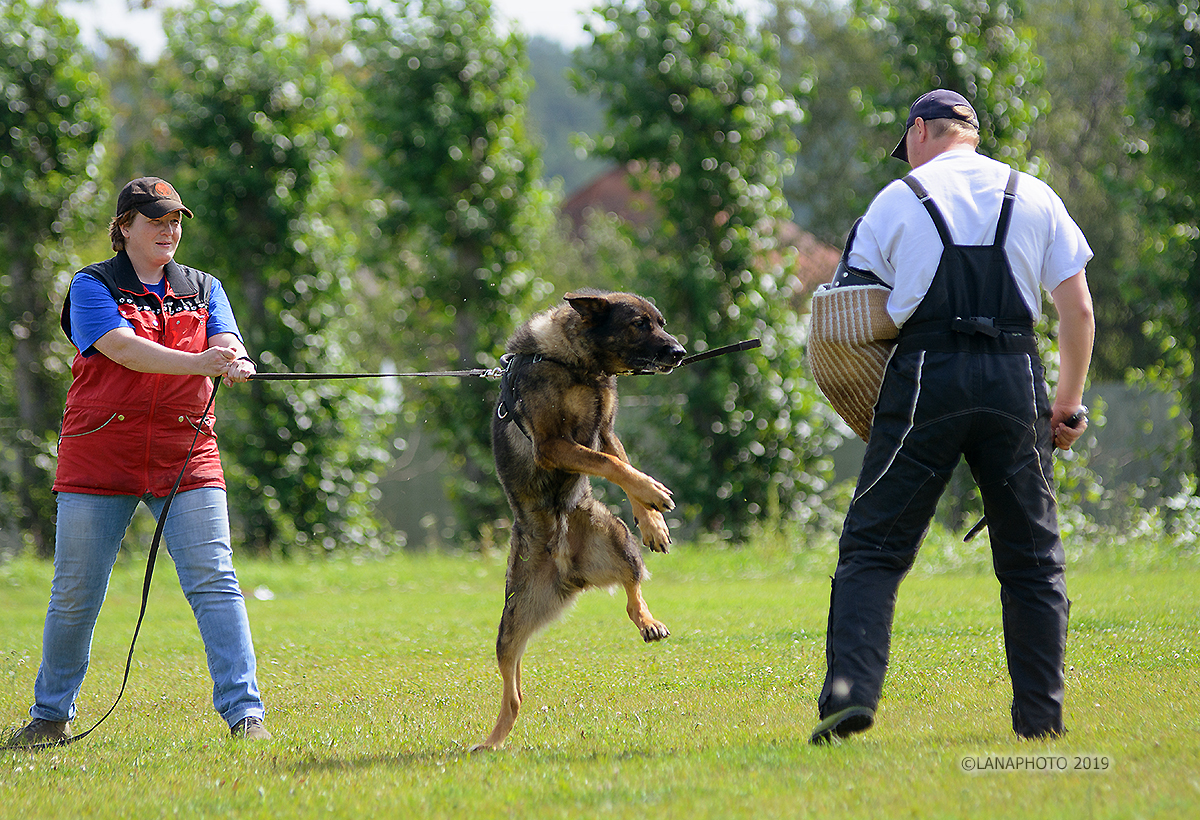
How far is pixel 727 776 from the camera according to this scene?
345cm

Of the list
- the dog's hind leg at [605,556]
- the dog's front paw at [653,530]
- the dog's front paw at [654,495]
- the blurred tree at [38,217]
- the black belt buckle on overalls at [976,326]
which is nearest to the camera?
the black belt buckle on overalls at [976,326]

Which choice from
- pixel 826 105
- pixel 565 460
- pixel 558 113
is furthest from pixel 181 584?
pixel 558 113

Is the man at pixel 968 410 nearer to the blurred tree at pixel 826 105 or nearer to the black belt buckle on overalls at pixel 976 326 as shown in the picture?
the black belt buckle on overalls at pixel 976 326

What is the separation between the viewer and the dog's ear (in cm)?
499

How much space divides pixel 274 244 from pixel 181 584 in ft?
33.6

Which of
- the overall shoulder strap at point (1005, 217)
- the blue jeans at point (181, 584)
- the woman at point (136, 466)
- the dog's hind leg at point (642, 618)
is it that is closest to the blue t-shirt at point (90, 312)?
the woman at point (136, 466)

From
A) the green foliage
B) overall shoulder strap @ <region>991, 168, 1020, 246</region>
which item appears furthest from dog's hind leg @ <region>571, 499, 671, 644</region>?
the green foliage

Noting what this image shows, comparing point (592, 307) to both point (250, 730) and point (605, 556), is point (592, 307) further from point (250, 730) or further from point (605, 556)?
point (250, 730)

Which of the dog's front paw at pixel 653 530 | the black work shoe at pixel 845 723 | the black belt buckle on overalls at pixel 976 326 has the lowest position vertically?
the black work shoe at pixel 845 723

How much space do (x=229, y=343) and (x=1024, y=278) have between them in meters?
3.38

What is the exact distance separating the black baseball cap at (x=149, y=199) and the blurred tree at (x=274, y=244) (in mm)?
9375

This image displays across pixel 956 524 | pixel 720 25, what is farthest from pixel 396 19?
pixel 956 524

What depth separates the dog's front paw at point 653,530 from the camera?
4.46 meters

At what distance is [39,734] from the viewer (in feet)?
15.6
